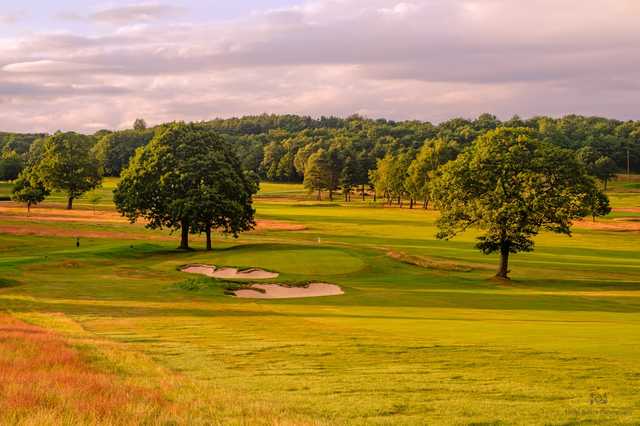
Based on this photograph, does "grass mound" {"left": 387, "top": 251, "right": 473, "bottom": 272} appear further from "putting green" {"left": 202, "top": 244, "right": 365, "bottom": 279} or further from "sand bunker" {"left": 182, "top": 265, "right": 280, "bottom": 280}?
"sand bunker" {"left": 182, "top": 265, "right": 280, "bottom": 280}

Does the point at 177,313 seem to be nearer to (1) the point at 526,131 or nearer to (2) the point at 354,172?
(1) the point at 526,131

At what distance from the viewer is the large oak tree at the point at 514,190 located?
49.4 meters

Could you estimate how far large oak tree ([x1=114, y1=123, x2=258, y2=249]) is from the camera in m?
63.0

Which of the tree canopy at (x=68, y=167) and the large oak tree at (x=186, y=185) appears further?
the tree canopy at (x=68, y=167)

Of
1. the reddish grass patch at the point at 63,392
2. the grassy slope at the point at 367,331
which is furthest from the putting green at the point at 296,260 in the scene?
the reddish grass patch at the point at 63,392

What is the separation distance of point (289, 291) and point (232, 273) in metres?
8.40

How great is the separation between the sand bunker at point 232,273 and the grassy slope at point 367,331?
175 centimetres

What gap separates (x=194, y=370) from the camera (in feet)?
55.8

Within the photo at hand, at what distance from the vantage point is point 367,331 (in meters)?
24.6

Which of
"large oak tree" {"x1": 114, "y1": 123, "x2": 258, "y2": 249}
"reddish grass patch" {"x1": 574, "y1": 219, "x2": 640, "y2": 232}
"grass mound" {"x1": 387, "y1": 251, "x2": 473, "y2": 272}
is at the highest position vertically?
"large oak tree" {"x1": 114, "y1": 123, "x2": 258, "y2": 249}

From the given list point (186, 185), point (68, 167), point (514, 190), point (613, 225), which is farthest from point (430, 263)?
point (68, 167)

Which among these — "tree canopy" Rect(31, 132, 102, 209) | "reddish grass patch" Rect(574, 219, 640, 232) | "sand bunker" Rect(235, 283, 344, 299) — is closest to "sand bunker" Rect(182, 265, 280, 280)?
"sand bunker" Rect(235, 283, 344, 299)

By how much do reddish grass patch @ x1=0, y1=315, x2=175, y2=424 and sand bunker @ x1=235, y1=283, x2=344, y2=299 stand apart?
76.6 ft

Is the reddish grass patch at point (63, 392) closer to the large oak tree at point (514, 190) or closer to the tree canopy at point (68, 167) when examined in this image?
the large oak tree at point (514, 190)
